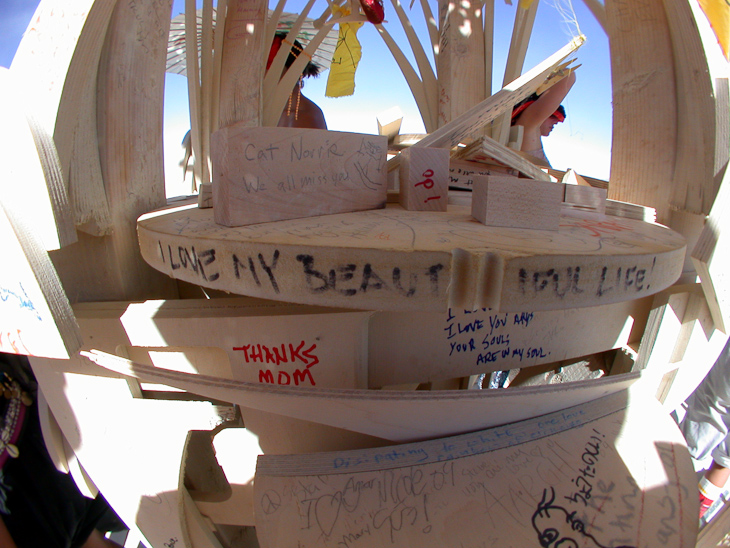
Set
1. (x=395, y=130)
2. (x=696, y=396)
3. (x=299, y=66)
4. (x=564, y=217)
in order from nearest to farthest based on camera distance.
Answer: (x=564, y=217) → (x=395, y=130) → (x=696, y=396) → (x=299, y=66)

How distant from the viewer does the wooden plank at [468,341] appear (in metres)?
A: 1.04

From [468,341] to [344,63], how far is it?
2.38 m

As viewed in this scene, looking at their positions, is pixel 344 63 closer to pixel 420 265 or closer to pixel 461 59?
pixel 461 59

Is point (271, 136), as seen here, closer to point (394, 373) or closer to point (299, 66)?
point (394, 373)

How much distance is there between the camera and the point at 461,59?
249 centimetres

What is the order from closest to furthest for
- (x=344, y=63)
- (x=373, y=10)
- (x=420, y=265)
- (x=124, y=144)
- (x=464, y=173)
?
(x=420, y=265) < (x=124, y=144) < (x=464, y=173) < (x=373, y=10) < (x=344, y=63)

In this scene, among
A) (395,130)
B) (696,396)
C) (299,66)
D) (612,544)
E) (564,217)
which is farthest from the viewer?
(299,66)

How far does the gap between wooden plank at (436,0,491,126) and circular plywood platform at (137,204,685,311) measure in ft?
6.46

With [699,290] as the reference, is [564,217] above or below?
above

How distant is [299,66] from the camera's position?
2.64 metres

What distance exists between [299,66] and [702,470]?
11.7 feet

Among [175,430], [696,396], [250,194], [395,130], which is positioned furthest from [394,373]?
[696,396]

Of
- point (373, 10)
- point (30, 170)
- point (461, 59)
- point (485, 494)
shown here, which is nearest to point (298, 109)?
point (373, 10)

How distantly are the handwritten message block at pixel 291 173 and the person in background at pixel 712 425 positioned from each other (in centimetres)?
227
